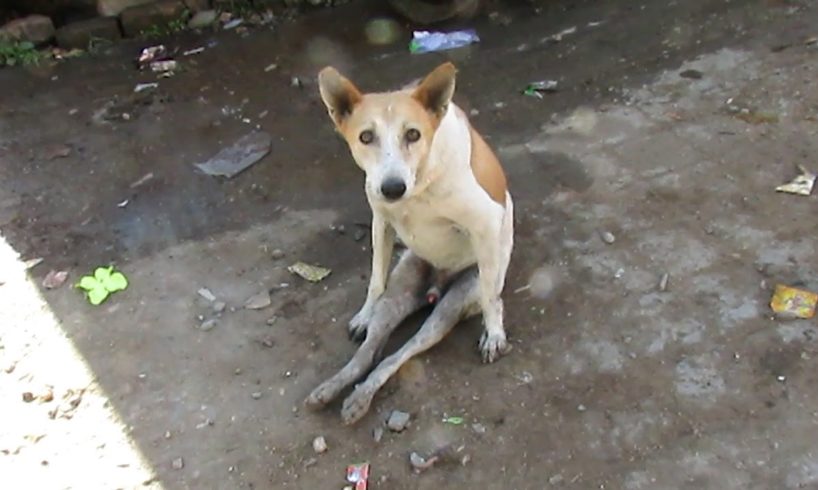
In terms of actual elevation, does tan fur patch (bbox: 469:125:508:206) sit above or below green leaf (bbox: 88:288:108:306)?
above

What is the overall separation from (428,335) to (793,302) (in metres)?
1.44

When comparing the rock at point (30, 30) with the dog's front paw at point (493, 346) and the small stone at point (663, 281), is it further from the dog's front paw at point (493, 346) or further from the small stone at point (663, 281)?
the small stone at point (663, 281)

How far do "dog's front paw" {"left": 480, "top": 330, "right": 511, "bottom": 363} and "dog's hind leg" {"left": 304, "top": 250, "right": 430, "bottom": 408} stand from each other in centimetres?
33

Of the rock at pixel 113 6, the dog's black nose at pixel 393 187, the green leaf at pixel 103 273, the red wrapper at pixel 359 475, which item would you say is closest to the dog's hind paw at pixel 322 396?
the red wrapper at pixel 359 475

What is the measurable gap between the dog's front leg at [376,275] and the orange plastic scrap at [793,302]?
1517mm

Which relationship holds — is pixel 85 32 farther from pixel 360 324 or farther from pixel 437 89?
pixel 437 89

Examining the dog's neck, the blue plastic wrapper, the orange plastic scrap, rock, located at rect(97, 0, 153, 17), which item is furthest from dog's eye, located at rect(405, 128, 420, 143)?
rock, located at rect(97, 0, 153, 17)

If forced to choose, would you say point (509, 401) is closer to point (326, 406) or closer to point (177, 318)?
point (326, 406)

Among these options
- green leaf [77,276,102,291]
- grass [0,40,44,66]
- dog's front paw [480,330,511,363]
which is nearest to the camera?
dog's front paw [480,330,511,363]

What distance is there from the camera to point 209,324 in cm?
350

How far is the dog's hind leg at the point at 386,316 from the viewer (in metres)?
3.01

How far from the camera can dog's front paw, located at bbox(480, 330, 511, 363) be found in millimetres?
3166

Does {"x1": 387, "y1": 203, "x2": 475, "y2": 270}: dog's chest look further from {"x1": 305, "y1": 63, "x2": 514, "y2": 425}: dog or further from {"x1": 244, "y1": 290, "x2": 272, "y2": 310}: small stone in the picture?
{"x1": 244, "y1": 290, "x2": 272, "y2": 310}: small stone

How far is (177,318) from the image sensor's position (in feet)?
11.7
